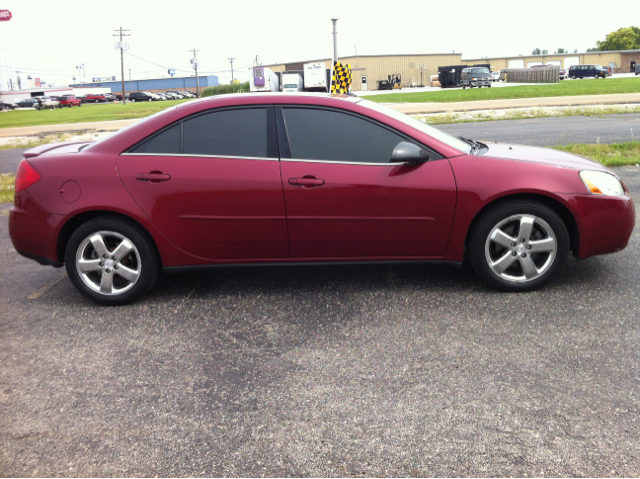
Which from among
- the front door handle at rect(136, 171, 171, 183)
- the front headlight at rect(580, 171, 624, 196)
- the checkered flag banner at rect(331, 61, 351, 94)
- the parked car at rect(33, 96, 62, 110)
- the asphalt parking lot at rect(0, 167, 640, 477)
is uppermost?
the parked car at rect(33, 96, 62, 110)

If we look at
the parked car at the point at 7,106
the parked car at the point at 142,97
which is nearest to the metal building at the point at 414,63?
the parked car at the point at 142,97

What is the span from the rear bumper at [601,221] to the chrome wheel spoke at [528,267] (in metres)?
0.37

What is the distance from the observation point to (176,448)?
2693 mm

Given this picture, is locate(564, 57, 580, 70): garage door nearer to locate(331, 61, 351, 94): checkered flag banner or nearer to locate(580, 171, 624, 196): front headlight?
locate(331, 61, 351, 94): checkered flag banner

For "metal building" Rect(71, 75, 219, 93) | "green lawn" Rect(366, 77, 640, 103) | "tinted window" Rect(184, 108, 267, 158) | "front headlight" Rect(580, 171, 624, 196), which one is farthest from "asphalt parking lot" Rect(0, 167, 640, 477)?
"metal building" Rect(71, 75, 219, 93)

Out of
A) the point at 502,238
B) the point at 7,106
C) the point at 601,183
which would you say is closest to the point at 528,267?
the point at 502,238

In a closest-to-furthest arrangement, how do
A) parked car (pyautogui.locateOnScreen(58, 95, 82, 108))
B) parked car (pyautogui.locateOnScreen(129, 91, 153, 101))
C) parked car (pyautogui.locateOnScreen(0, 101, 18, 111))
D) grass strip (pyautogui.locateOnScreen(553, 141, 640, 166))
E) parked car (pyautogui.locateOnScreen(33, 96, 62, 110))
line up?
grass strip (pyautogui.locateOnScreen(553, 141, 640, 166)), parked car (pyautogui.locateOnScreen(33, 96, 62, 110)), parked car (pyautogui.locateOnScreen(58, 95, 82, 108)), parked car (pyautogui.locateOnScreen(0, 101, 18, 111)), parked car (pyautogui.locateOnScreen(129, 91, 153, 101))

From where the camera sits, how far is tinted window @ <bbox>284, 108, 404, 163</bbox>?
4410 millimetres

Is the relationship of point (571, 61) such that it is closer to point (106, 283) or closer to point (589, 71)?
point (589, 71)

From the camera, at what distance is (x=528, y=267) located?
4426 millimetres

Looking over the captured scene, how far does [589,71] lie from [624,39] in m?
50.5

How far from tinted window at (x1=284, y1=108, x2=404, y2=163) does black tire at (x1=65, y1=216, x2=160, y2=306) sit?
131cm

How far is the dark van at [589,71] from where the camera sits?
7038 cm

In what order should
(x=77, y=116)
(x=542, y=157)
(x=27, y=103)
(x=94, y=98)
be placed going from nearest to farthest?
(x=542, y=157) < (x=77, y=116) < (x=27, y=103) < (x=94, y=98)
